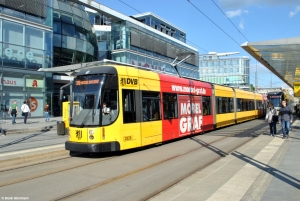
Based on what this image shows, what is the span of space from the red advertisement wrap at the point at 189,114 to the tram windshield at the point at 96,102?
4.99 meters

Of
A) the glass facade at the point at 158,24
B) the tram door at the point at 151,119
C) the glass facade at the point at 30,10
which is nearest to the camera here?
the tram door at the point at 151,119

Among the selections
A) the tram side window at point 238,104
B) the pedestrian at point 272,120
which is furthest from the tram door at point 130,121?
the tram side window at point 238,104

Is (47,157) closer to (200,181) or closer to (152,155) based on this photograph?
(152,155)

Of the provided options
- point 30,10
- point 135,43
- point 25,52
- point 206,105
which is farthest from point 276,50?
point 135,43

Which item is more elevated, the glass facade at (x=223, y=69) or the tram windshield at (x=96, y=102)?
the glass facade at (x=223, y=69)

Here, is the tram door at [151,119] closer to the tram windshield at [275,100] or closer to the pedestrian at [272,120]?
the pedestrian at [272,120]

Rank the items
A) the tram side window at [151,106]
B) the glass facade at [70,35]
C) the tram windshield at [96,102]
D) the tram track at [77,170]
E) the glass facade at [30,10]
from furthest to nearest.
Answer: the glass facade at [70,35] < the glass facade at [30,10] < the tram side window at [151,106] < the tram windshield at [96,102] < the tram track at [77,170]

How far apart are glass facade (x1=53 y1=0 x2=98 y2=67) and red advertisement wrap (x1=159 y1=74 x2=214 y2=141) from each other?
750 inches

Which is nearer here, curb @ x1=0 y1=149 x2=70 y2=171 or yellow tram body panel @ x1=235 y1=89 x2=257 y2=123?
curb @ x1=0 y1=149 x2=70 y2=171

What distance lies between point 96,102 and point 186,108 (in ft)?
20.5

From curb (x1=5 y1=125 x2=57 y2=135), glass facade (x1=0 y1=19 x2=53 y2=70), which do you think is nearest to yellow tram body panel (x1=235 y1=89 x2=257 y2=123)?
curb (x1=5 y1=125 x2=57 y2=135)

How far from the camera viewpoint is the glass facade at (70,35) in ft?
102

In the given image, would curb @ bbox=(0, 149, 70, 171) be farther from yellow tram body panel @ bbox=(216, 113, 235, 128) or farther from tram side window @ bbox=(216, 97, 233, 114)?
tram side window @ bbox=(216, 97, 233, 114)

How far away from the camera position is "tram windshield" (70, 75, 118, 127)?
9672mm
